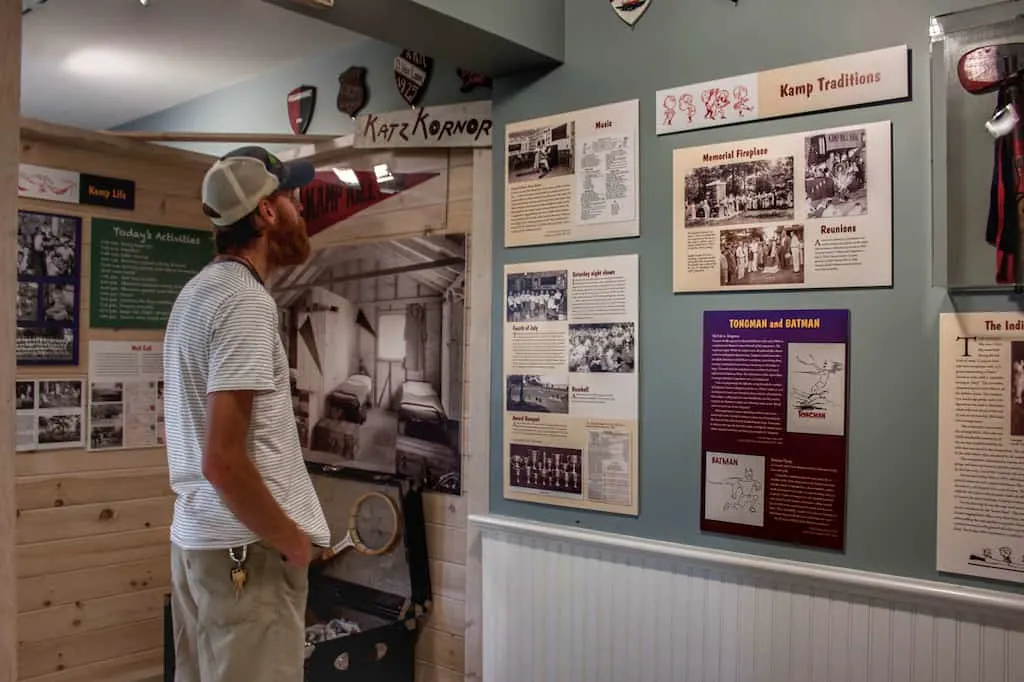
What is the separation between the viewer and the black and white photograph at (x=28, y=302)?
10.3 feet

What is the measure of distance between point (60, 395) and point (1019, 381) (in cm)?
328

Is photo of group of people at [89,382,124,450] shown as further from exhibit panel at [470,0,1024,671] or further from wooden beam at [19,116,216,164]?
exhibit panel at [470,0,1024,671]

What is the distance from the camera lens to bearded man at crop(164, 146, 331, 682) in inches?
67.5

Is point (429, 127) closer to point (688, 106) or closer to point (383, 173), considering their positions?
point (383, 173)

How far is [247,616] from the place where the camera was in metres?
1.77

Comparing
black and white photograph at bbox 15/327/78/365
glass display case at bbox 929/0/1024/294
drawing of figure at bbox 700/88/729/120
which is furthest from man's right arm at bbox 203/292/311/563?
black and white photograph at bbox 15/327/78/365

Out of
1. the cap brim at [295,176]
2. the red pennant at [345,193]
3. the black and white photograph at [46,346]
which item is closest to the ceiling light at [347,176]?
the red pennant at [345,193]

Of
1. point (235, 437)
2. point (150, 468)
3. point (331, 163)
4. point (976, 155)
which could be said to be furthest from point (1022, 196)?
point (150, 468)

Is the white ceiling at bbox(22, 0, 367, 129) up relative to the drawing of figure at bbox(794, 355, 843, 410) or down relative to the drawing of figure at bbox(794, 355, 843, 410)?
up

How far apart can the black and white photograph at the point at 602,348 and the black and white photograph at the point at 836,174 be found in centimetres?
63

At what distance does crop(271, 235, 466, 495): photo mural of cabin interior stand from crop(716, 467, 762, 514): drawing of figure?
110cm

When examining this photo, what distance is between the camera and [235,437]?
170cm

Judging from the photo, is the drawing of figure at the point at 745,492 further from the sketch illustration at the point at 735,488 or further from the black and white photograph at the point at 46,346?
the black and white photograph at the point at 46,346

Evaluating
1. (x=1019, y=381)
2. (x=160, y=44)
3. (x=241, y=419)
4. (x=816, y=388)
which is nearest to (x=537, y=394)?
(x=816, y=388)
